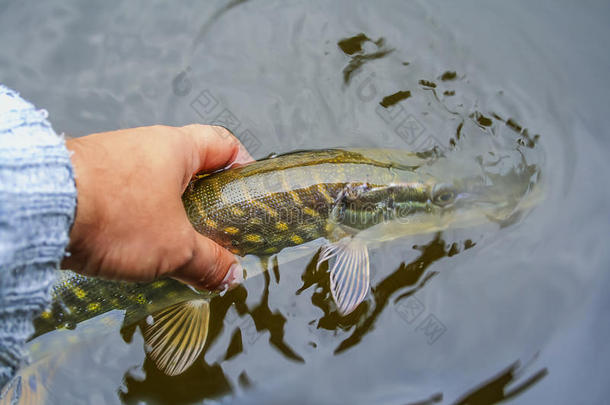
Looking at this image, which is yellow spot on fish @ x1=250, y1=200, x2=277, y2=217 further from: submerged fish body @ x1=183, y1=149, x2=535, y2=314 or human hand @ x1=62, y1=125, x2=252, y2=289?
human hand @ x1=62, y1=125, x2=252, y2=289

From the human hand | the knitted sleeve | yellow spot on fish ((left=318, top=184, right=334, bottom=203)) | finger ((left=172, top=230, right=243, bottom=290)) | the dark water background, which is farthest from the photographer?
the dark water background

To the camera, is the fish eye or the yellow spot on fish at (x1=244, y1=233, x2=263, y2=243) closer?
the yellow spot on fish at (x1=244, y1=233, x2=263, y2=243)

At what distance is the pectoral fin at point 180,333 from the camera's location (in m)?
2.72

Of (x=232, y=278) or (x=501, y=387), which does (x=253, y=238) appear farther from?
(x=501, y=387)

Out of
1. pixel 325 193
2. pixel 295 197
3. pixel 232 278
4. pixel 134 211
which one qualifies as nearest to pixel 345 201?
pixel 325 193

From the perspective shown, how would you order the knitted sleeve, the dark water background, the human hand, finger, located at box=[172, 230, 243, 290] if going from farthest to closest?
1. the dark water background
2. finger, located at box=[172, 230, 243, 290]
3. the human hand
4. the knitted sleeve

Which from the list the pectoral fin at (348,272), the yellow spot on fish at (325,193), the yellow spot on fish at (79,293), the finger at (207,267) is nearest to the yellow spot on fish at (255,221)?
the finger at (207,267)

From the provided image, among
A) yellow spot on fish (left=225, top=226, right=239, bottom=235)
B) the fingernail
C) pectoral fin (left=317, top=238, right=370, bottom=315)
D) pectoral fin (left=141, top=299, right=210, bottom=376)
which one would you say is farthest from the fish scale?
pectoral fin (left=141, top=299, right=210, bottom=376)

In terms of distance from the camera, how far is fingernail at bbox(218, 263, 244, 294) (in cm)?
252

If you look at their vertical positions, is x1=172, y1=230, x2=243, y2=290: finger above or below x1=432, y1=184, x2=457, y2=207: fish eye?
below

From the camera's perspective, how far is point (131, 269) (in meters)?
1.81

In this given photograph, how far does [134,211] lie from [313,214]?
3.62 ft

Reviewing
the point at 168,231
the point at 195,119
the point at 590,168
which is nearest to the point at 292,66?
the point at 195,119

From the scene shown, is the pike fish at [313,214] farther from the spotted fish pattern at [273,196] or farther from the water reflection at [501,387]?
the water reflection at [501,387]
